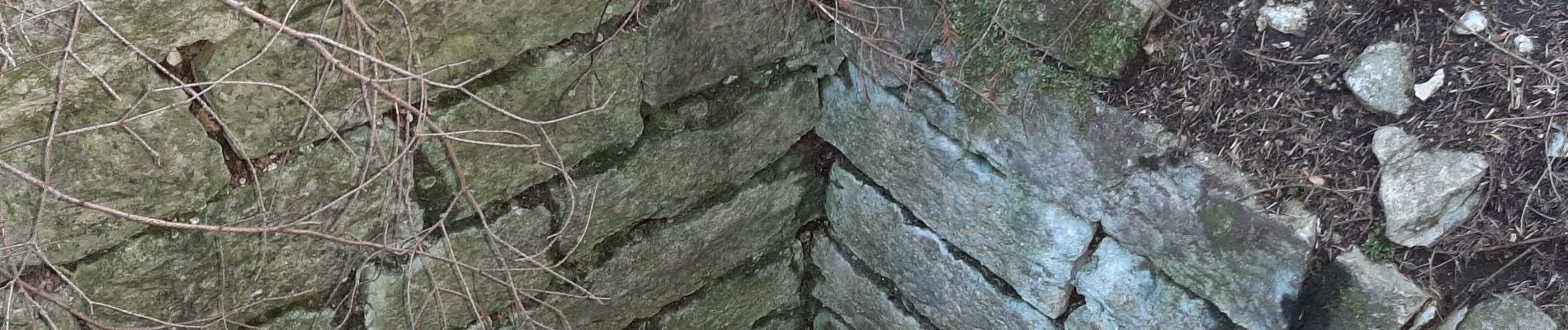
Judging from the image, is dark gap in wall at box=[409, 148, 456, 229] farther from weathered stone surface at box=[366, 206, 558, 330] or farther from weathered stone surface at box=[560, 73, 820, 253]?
weathered stone surface at box=[560, 73, 820, 253]

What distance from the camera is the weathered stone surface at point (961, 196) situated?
1982 mm

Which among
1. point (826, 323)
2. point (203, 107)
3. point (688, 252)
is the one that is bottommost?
point (826, 323)

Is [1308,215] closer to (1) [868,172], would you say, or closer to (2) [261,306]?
(1) [868,172]

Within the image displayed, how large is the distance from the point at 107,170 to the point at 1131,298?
5.26 feet

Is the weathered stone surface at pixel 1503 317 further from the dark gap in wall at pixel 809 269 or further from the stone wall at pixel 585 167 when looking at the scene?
the dark gap in wall at pixel 809 269

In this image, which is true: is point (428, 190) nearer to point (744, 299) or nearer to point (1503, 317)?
point (744, 299)

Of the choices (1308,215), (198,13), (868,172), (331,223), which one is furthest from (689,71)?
(1308,215)

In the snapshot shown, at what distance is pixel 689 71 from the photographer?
2025 mm

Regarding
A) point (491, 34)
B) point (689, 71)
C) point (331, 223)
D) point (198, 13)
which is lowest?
point (331, 223)

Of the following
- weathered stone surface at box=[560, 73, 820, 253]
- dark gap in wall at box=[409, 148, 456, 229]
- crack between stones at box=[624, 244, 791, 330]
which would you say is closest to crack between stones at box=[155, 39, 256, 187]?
dark gap in wall at box=[409, 148, 456, 229]

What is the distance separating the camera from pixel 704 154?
2195mm

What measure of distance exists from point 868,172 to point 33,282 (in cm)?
146

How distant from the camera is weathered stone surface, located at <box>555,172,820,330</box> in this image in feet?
7.55

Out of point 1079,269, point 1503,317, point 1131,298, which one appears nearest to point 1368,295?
point 1503,317
